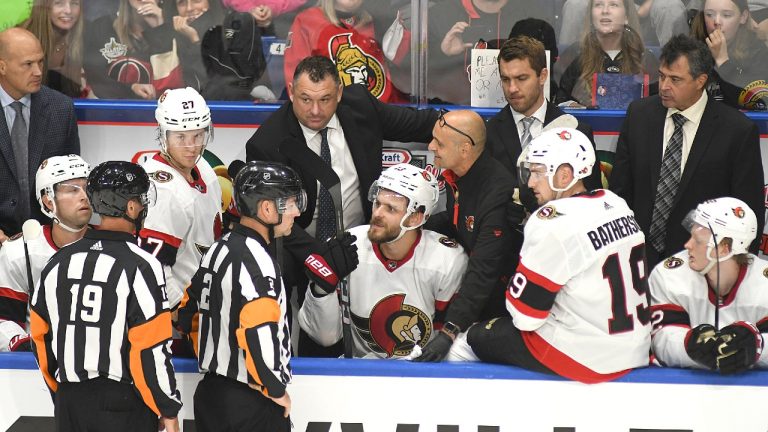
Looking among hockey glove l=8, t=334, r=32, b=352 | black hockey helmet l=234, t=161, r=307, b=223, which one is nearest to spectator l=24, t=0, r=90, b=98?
hockey glove l=8, t=334, r=32, b=352

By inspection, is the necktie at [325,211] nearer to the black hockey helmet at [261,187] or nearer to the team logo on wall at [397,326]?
the team logo on wall at [397,326]

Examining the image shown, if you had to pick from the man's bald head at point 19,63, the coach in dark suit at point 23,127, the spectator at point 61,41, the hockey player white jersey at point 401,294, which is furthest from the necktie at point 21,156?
the hockey player white jersey at point 401,294

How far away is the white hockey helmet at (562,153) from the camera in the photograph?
11.6 ft

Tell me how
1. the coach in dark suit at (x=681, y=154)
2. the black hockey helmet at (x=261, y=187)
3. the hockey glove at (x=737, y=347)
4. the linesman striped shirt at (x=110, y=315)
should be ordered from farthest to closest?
1. the coach in dark suit at (x=681, y=154)
2. the hockey glove at (x=737, y=347)
3. the black hockey helmet at (x=261, y=187)
4. the linesman striped shirt at (x=110, y=315)

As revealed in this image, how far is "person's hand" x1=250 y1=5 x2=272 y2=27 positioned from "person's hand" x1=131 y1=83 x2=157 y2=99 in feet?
1.93

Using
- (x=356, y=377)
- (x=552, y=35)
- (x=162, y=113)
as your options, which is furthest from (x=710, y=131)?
(x=162, y=113)

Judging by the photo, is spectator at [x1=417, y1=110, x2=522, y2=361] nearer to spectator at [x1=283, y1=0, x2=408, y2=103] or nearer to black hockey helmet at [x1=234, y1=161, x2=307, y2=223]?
spectator at [x1=283, y1=0, x2=408, y2=103]

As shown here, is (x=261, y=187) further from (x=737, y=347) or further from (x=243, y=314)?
(x=737, y=347)

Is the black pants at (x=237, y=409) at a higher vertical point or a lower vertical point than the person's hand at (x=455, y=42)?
lower

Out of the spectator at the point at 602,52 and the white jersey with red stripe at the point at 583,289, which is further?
the spectator at the point at 602,52

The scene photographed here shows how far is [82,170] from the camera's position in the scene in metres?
4.02

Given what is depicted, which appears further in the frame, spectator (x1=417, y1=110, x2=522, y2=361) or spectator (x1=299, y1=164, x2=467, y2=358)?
spectator (x1=299, y1=164, x2=467, y2=358)

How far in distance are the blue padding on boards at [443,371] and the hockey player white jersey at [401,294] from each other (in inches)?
19.9

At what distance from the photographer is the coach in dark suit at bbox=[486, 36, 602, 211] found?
4320 mm
